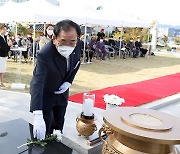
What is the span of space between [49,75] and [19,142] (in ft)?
1.53

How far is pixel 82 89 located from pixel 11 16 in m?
4.26

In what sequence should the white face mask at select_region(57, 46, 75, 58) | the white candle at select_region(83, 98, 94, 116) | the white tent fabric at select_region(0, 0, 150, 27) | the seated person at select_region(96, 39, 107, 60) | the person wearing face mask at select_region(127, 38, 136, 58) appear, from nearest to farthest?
the white face mask at select_region(57, 46, 75, 58), the white candle at select_region(83, 98, 94, 116), the white tent fabric at select_region(0, 0, 150, 27), the seated person at select_region(96, 39, 107, 60), the person wearing face mask at select_region(127, 38, 136, 58)

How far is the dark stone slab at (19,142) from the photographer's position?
1438 millimetres

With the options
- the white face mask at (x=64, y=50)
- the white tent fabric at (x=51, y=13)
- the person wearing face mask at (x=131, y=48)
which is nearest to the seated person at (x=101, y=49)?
the white tent fabric at (x=51, y=13)

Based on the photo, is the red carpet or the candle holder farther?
the red carpet

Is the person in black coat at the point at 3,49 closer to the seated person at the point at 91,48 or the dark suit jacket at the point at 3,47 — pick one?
the dark suit jacket at the point at 3,47

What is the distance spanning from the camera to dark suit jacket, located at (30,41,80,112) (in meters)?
1.57

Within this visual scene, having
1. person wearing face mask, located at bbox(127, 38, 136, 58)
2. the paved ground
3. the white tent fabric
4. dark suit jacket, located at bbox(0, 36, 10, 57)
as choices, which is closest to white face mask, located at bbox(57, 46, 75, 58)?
the paved ground

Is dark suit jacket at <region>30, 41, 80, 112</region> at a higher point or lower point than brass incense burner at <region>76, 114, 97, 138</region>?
higher

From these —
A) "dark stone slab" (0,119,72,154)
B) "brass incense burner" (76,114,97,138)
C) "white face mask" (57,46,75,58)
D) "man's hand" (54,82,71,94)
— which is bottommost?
"dark stone slab" (0,119,72,154)

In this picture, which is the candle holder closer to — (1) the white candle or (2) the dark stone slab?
(1) the white candle

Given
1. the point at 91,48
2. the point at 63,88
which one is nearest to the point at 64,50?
the point at 63,88

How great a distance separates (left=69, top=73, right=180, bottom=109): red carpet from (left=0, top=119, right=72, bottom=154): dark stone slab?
2378 mm

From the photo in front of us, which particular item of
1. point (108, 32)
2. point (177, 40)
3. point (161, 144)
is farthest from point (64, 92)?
point (177, 40)
